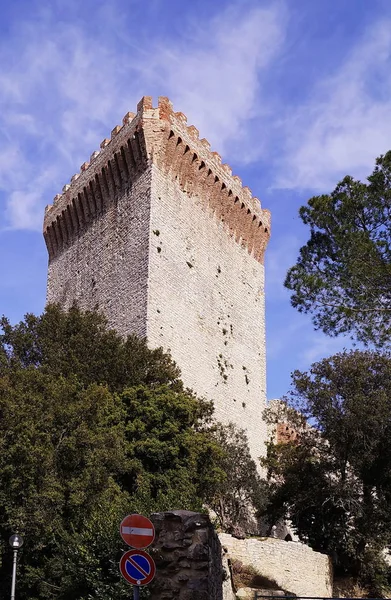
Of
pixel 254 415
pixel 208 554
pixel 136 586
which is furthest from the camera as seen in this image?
pixel 254 415

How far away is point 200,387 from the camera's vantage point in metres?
21.3

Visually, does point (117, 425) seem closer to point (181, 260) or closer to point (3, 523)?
point (3, 523)

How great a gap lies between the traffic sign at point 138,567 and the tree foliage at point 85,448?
12.3ft

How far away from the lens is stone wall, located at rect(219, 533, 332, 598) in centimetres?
1492

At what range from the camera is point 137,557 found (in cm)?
664

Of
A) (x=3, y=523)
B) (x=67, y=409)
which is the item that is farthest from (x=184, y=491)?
(x=3, y=523)

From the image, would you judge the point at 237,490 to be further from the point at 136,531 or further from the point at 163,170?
the point at 136,531

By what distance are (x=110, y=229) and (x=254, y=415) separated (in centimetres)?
778

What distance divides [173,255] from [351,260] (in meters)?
8.85

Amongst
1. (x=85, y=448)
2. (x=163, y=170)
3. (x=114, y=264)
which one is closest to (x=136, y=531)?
(x=85, y=448)

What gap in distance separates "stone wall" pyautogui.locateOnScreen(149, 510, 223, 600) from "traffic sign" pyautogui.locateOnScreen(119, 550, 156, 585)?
1170 millimetres

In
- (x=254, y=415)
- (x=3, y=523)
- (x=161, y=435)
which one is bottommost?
(x=3, y=523)

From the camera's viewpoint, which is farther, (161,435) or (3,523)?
(161,435)

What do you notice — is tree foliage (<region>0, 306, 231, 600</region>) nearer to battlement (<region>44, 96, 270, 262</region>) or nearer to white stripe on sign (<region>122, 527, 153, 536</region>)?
white stripe on sign (<region>122, 527, 153, 536</region>)
